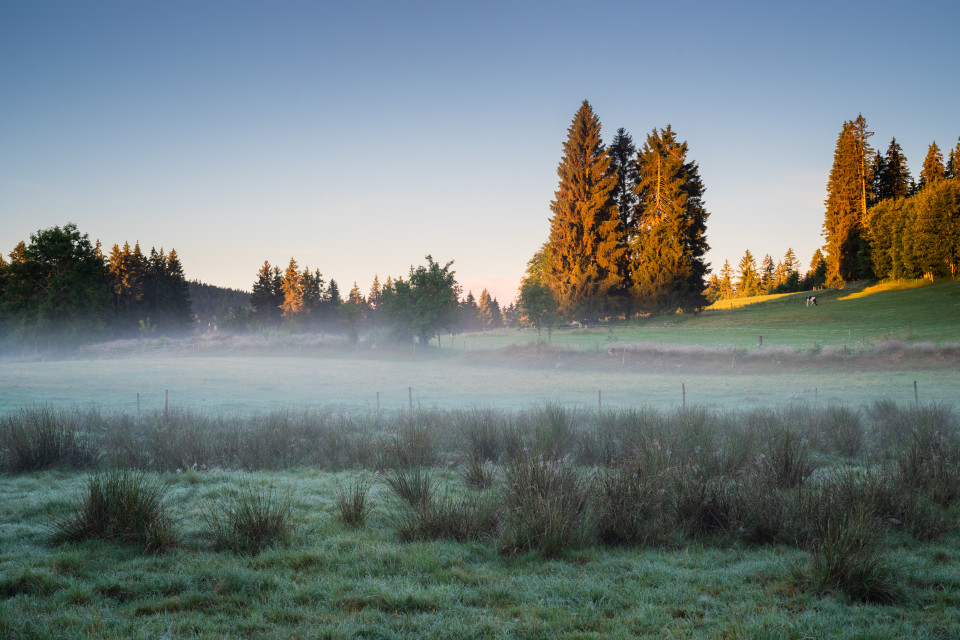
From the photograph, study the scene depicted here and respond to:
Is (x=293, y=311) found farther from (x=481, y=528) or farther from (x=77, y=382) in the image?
(x=481, y=528)

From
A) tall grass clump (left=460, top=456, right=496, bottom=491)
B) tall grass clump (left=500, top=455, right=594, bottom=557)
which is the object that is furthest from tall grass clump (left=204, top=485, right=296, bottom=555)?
tall grass clump (left=460, top=456, right=496, bottom=491)

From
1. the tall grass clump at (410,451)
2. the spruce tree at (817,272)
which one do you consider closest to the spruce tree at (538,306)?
the tall grass clump at (410,451)

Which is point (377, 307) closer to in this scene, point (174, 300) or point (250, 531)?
point (174, 300)

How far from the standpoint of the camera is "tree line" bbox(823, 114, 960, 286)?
150 feet

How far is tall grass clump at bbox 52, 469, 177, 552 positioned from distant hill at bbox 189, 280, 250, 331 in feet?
433

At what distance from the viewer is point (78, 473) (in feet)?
33.4

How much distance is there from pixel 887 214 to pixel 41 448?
65.2 meters

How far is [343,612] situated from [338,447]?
805cm

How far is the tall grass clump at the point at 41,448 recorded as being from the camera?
34.7 ft

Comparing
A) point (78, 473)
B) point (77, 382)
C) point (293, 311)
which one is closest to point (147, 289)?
point (293, 311)

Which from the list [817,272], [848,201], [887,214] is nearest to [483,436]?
[887,214]

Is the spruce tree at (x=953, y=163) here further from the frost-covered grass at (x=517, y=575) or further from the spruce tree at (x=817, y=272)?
the frost-covered grass at (x=517, y=575)

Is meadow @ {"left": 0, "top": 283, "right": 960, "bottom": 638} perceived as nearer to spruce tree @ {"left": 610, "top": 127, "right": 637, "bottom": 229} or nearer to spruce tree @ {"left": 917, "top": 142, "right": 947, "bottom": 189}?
spruce tree @ {"left": 610, "top": 127, "right": 637, "bottom": 229}

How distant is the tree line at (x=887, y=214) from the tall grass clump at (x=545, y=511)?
53.6 metres
